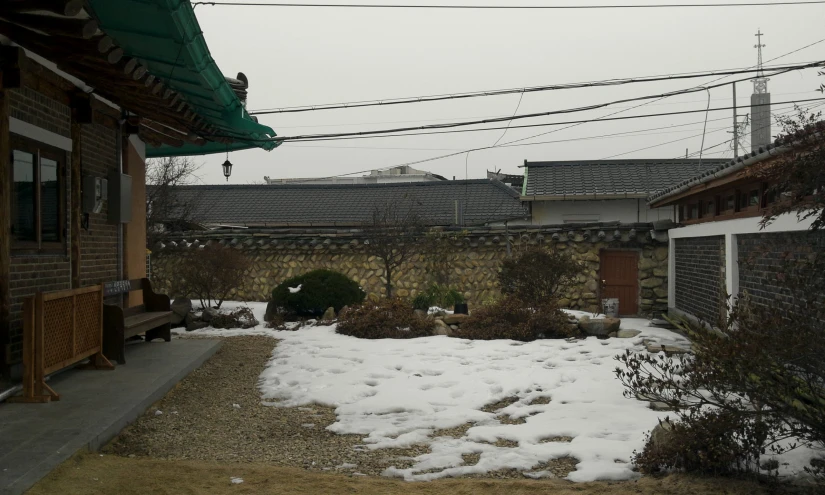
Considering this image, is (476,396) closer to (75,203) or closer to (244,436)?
(244,436)

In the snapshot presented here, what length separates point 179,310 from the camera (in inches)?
527

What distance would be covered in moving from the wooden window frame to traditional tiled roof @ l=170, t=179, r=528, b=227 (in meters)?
18.0

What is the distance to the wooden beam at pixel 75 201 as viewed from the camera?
7926 mm

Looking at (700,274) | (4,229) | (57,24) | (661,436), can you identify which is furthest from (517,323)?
(57,24)

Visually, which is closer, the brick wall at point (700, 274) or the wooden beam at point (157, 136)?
the wooden beam at point (157, 136)

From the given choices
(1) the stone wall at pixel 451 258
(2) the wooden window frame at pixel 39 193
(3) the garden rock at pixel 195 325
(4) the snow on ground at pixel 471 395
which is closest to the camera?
(4) the snow on ground at pixel 471 395

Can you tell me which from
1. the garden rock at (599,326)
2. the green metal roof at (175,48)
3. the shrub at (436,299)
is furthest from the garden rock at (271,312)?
the garden rock at (599,326)

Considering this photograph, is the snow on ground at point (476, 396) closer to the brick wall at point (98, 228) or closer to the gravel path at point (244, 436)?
the gravel path at point (244, 436)

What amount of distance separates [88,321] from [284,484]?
12.0 feet

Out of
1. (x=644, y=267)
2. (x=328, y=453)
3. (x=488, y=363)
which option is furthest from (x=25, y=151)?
(x=644, y=267)

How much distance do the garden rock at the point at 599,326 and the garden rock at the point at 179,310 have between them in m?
7.26

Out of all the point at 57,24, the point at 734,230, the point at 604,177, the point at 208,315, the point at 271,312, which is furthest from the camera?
the point at 604,177

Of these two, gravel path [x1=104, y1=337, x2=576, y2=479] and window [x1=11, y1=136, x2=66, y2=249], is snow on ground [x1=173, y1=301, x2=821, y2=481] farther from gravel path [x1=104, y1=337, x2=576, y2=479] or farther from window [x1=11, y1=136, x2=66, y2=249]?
window [x1=11, y1=136, x2=66, y2=249]

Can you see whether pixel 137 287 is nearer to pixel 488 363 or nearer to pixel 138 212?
pixel 138 212
